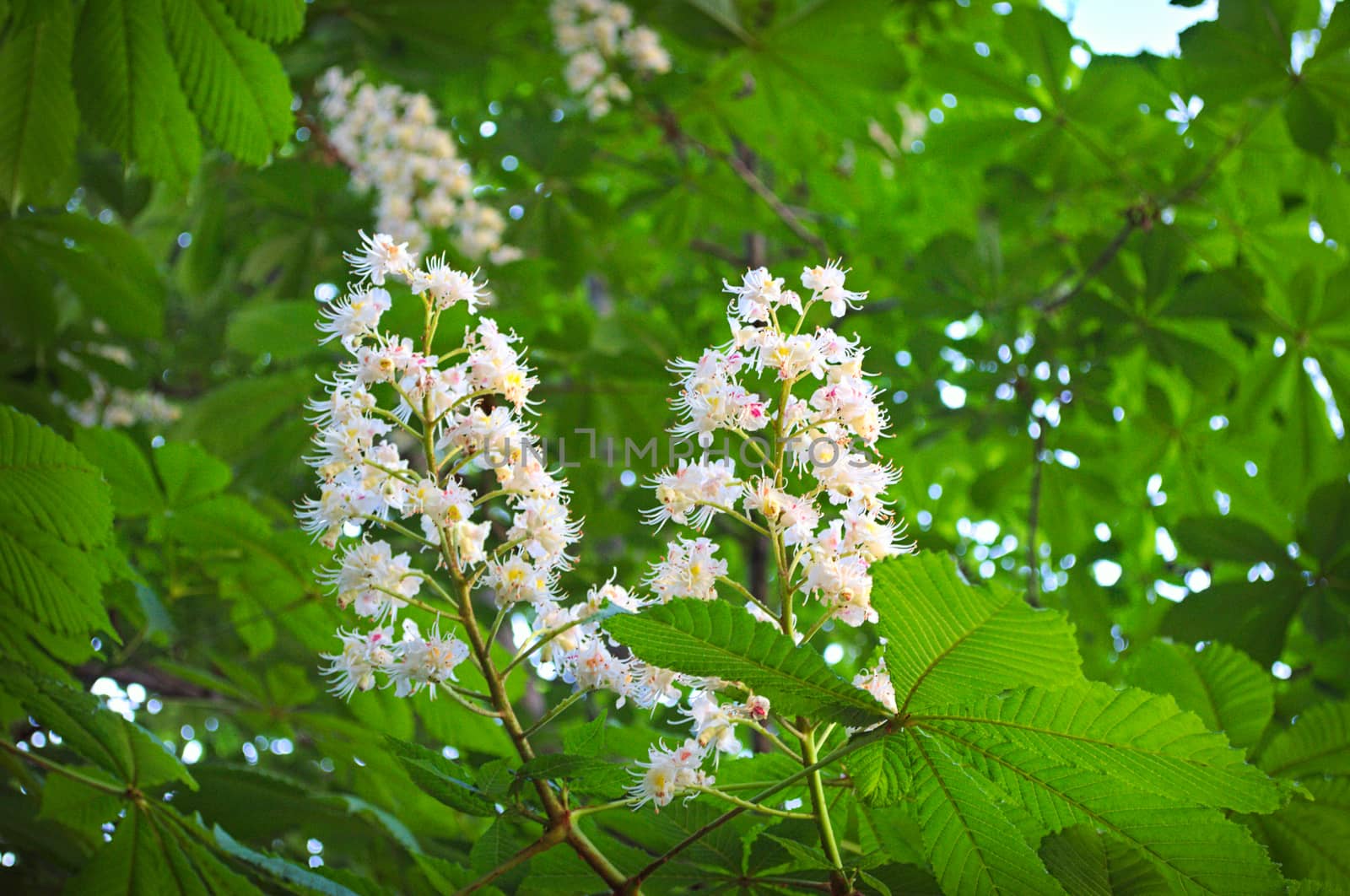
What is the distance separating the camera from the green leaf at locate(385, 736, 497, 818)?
0.95 meters

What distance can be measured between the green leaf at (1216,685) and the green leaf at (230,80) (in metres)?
1.54

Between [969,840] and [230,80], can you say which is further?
[230,80]

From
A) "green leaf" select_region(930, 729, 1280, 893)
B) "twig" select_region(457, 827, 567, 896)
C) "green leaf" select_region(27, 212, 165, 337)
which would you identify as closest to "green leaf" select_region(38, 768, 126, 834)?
"twig" select_region(457, 827, 567, 896)

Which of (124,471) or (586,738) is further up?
(124,471)

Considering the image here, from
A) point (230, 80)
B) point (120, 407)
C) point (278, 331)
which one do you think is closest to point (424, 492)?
point (230, 80)

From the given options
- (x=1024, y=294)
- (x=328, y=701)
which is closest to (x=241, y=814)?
(x=328, y=701)

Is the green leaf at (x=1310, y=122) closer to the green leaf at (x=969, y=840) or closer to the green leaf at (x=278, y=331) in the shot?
the green leaf at (x=969, y=840)

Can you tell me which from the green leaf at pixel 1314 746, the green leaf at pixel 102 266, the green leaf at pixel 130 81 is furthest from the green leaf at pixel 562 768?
the green leaf at pixel 102 266

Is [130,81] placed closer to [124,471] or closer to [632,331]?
[124,471]

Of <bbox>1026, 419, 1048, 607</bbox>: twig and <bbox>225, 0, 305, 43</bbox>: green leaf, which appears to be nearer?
<bbox>225, 0, 305, 43</bbox>: green leaf

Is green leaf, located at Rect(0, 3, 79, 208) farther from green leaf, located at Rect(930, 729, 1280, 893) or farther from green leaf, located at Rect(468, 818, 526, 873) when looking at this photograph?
green leaf, located at Rect(930, 729, 1280, 893)

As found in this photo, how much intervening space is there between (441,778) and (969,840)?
1.54ft

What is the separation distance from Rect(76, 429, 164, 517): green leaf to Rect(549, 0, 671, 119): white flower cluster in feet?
6.65

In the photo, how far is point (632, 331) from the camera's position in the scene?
2.82 m
